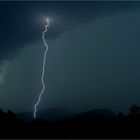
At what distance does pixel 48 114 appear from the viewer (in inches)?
2537

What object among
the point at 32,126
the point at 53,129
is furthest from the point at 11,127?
the point at 53,129

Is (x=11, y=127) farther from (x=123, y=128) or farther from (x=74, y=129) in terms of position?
(x=123, y=128)

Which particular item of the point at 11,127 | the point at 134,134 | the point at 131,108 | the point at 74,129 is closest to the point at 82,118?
the point at 74,129

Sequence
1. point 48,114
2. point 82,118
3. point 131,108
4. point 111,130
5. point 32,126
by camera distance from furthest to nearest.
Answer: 1. point 48,114
2. point 131,108
3. point 82,118
4. point 32,126
5. point 111,130

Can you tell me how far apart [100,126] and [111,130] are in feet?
4.79

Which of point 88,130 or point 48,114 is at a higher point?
point 48,114

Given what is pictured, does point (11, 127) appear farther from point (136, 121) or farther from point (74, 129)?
point (136, 121)

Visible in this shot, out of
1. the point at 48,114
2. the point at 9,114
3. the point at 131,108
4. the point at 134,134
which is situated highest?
the point at 48,114

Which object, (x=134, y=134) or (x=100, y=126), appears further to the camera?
(x=100, y=126)

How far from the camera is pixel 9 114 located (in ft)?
81.0

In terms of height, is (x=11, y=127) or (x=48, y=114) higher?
(x=48, y=114)

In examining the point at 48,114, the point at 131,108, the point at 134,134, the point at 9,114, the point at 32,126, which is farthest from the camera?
the point at 48,114

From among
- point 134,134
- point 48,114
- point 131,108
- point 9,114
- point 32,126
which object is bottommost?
point 134,134

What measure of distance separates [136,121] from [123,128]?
1.61 metres
